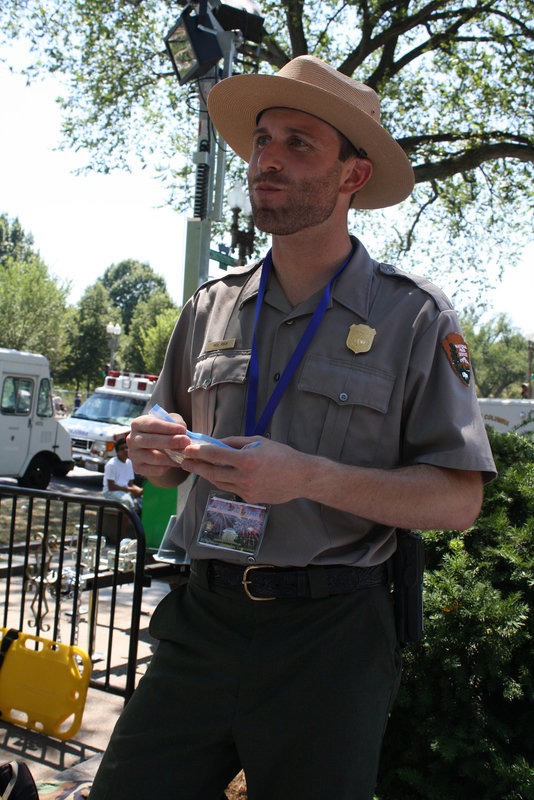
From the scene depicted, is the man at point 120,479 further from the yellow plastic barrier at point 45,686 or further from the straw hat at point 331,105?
the straw hat at point 331,105

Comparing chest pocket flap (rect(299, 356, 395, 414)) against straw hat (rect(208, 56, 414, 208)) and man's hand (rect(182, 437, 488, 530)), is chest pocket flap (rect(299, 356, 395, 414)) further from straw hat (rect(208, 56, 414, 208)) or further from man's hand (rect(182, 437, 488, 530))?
straw hat (rect(208, 56, 414, 208))

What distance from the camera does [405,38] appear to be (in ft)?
41.8

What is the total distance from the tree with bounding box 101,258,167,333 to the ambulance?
75061 millimetres

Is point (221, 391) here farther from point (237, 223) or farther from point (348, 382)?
point (237, 223)

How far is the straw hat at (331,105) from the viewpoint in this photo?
6.21 ft

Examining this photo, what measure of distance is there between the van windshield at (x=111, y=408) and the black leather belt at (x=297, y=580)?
1644cm

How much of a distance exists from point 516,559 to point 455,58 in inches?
456

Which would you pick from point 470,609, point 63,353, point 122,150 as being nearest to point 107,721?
point 470,609

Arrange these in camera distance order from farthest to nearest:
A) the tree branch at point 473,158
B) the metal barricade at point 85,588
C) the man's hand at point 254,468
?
the tree branch at point 473,158
the metal barricade at point 85,588
the man's hand at point 254,468

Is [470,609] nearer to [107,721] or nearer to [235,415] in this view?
[235,415]

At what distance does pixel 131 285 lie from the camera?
3698 inches

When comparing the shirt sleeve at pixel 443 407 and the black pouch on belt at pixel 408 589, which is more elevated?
the shirt sleeve at pixel 443 407

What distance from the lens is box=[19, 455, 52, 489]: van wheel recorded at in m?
15.9

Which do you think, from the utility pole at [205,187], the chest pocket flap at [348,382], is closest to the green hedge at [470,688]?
the chest pocket flap at [348,382]
